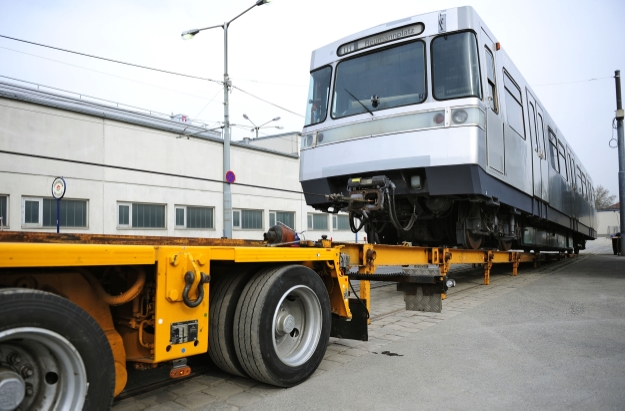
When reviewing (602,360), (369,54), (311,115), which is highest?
(369,54)

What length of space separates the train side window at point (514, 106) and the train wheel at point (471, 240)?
189cm

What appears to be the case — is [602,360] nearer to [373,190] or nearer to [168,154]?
[373,190]

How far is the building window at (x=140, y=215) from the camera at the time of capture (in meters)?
18.0

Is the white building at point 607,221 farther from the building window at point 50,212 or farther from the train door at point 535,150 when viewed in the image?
the building window at point 50,212

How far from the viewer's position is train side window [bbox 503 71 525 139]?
7926 mm

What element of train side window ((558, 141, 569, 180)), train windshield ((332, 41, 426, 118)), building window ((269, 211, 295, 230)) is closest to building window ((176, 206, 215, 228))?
building window ((269, 211, 295, 230))

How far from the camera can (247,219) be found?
2412 cm

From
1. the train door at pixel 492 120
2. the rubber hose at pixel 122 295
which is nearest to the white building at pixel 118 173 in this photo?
the train door at pixel 492 120

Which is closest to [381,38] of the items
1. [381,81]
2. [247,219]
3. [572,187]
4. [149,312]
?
[381,81]

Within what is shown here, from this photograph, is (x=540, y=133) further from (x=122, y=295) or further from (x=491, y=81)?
(x=122, y=295)

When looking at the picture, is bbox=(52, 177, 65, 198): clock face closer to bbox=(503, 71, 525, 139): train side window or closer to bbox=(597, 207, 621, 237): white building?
bbox=(503, 71, 525, 139): train side window

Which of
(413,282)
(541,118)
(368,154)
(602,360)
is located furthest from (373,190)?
(541,118)

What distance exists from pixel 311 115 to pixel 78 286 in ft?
18.0

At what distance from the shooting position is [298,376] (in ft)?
12.0
